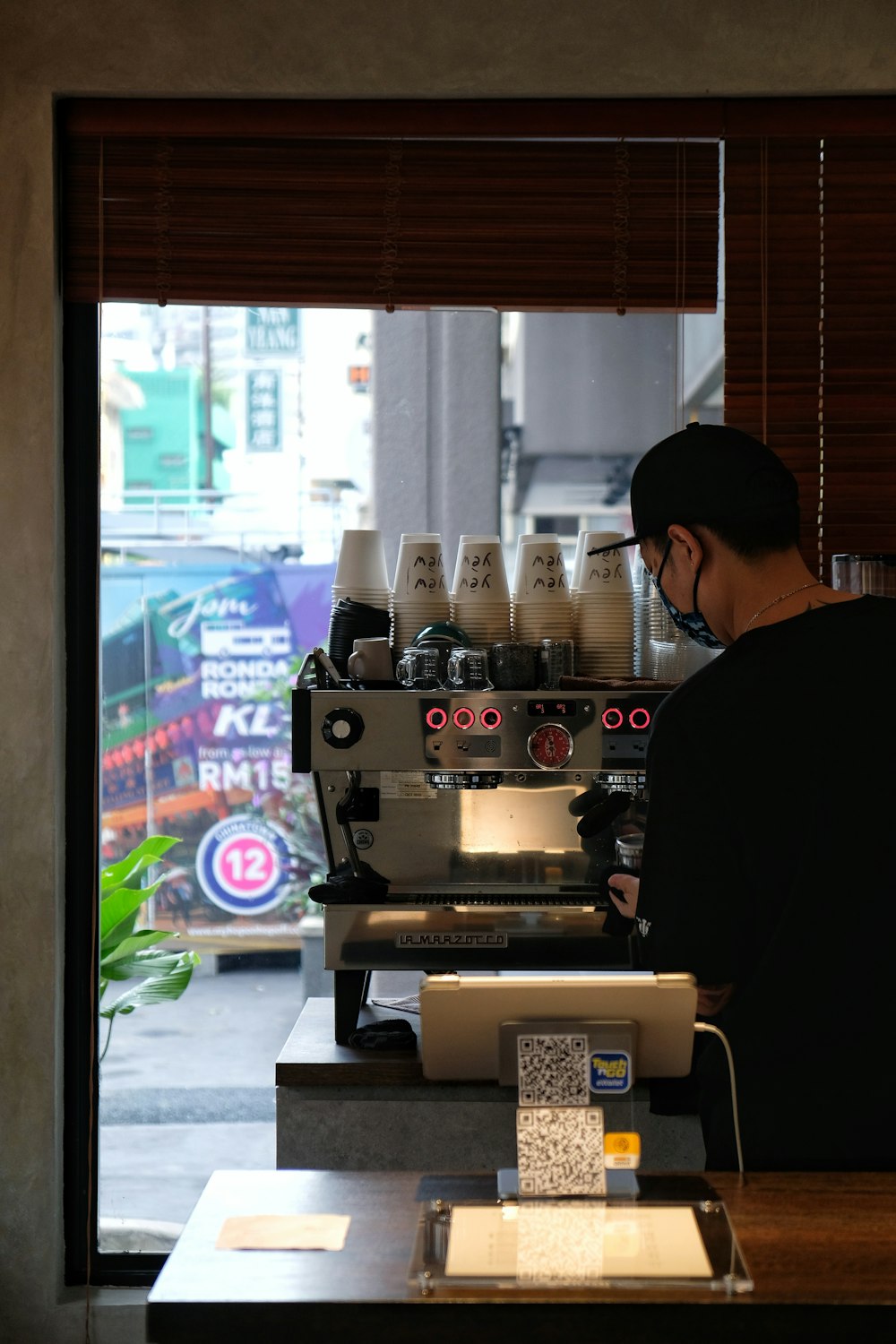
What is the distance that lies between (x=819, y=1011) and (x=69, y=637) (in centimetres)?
185

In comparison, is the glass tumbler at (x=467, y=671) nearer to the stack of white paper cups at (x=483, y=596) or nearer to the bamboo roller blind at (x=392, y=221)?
the stack of white paper cups at (x=483, y=596)

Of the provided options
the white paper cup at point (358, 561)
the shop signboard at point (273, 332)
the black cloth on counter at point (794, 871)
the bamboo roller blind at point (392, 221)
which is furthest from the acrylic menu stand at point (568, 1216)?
the shop signboard at point (273, 332)

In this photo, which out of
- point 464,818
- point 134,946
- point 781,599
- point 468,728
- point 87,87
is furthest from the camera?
point 134,946

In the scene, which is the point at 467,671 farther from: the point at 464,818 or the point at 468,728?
the point at 464,818

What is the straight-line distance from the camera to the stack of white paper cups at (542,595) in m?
2.50

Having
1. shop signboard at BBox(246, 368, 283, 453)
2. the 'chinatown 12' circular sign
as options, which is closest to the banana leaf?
the 'chinatown 12' circular sign

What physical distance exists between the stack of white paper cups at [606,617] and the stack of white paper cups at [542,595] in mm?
38

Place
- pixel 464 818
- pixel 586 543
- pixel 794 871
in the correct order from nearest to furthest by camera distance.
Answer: pixel 794 871 < pixel 464 818 < pixel 586 543

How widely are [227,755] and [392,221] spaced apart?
1.24 m

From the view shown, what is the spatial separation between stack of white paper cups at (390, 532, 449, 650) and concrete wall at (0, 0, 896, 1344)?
2.53 feet

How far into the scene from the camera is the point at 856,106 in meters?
2.75

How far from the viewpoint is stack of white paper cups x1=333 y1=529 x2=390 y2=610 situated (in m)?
2.49

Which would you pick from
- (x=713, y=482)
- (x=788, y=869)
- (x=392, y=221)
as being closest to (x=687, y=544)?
(x=713, y=482)

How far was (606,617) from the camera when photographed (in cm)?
251
